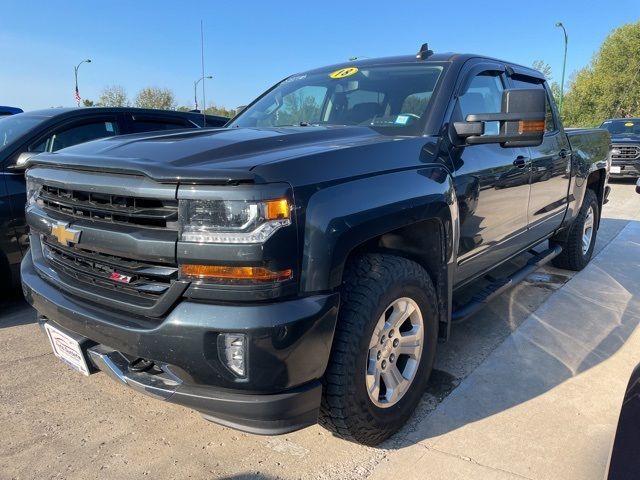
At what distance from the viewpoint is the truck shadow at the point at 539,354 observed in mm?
2705

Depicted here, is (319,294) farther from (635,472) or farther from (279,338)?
(635,472)

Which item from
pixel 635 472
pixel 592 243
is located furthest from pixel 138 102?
pixel 635 472

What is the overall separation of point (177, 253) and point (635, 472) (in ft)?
5.04

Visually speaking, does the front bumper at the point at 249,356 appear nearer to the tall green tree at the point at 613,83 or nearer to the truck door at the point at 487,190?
the truck door at the point at 487,190

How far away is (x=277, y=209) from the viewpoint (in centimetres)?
179

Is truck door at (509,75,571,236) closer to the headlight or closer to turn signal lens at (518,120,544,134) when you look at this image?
turn signal lens at (518,120,544,134)

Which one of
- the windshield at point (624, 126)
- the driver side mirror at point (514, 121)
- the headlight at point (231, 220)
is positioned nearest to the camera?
the headlight at point (231, 220)

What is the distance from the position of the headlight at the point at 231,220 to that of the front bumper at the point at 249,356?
0.82 ft

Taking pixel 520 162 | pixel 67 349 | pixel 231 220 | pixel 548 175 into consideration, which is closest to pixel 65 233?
pixel 67 349

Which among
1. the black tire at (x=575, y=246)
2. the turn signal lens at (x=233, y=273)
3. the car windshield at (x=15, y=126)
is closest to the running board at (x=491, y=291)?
the black tire at (x=575, y=246)

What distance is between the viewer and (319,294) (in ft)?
6.23

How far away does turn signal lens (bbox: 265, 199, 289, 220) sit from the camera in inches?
69.9

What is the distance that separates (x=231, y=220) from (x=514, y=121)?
170 cm

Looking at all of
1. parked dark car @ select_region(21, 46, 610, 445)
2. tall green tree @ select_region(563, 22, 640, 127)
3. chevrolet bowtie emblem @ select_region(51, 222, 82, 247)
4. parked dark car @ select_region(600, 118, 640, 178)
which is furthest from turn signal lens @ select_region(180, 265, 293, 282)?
tall green tree @ select_region(563, 22, 640, 127)
